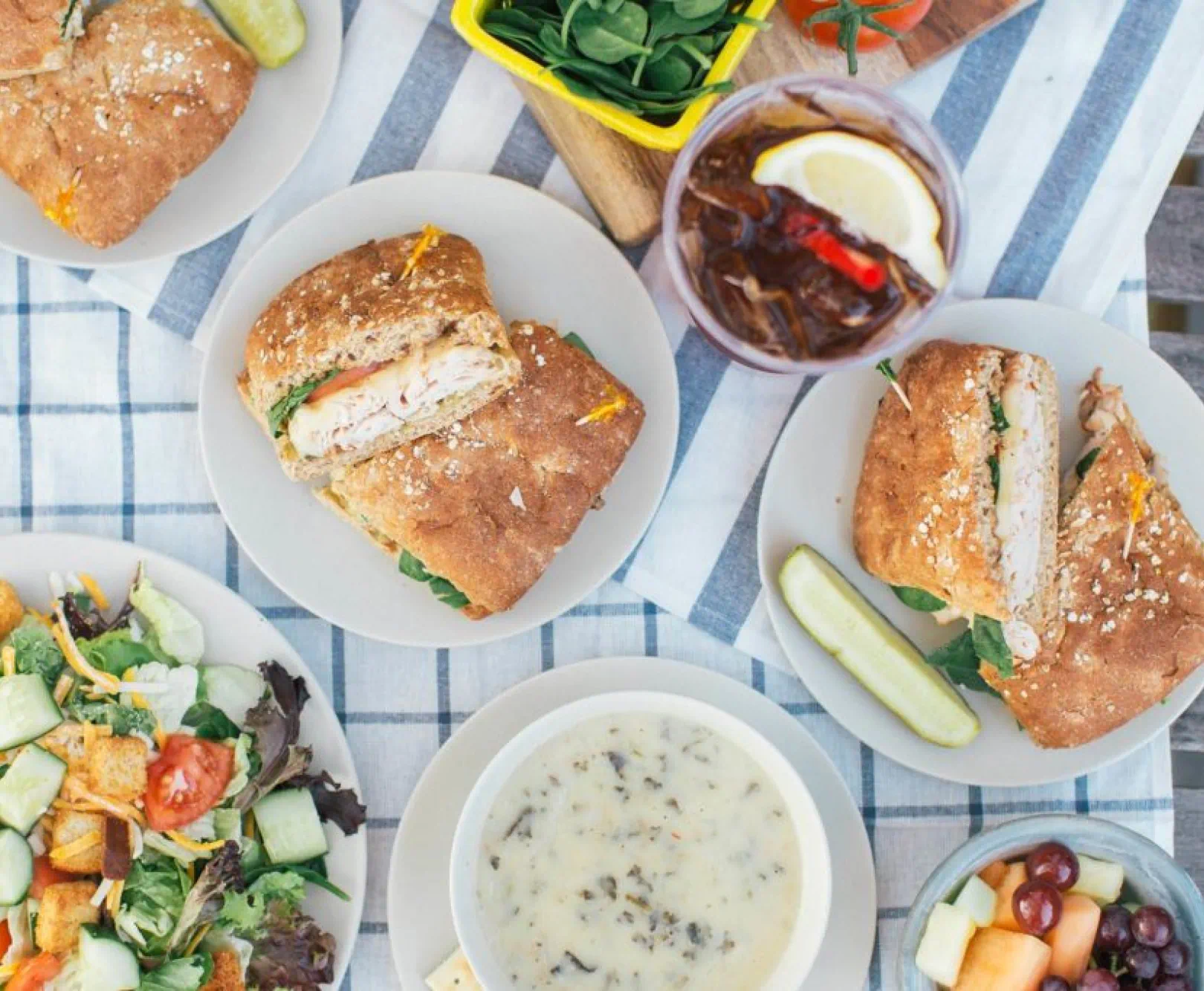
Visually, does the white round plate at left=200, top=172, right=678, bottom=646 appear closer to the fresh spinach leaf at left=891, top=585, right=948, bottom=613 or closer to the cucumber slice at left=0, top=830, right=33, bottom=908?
the fresh spinach leaf at left=891, top=585, right=948, bottom=613

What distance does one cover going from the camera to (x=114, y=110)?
9.10ft

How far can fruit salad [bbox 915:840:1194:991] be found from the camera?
267 cm

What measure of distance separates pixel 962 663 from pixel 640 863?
2.55ft

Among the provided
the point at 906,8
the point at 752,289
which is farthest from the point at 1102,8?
the point at 752,289

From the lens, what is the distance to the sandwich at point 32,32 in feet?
8.84

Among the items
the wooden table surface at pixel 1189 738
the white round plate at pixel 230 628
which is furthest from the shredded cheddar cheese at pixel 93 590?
the wooden table surface at pixel 1189 738

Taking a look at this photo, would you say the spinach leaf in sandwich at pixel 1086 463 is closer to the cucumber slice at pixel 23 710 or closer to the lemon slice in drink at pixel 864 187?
the lemon slice in drink at pixel 864 187

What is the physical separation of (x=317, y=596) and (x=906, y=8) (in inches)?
64.6

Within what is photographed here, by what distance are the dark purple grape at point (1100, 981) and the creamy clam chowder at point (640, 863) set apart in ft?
1.83

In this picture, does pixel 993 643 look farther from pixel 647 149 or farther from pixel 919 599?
pixel 647 149

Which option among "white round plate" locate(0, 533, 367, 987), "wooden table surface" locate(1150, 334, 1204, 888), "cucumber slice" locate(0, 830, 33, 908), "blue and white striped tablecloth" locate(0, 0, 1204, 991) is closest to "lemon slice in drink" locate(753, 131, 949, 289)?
"blue and white striped tablecloth" locate(0, 0, 1204, 991)

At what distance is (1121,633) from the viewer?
9.07ft

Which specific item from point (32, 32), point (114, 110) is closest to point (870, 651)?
point (114, 110)

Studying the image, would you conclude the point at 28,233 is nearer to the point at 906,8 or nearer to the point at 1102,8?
the point at 906,8
